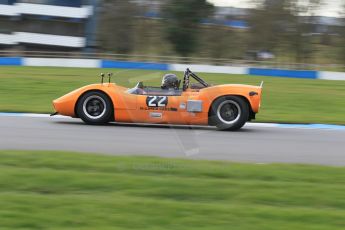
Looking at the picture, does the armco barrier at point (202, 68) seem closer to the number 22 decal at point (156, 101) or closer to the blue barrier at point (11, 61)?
the blue barrier at point (11, 61)

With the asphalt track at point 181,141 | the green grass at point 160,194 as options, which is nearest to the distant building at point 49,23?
the asphalt track at point 181,141

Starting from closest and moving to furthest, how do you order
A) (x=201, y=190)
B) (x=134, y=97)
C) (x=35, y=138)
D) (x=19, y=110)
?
(x=201, y=190)
(x=35, y=138)
(x=134, y=97)
(x=19, y=110)

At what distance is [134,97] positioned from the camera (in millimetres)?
10141

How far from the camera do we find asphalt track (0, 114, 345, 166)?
791 cm

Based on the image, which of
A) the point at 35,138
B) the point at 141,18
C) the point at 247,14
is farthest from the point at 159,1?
the point at 35,138

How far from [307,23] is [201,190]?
130ft

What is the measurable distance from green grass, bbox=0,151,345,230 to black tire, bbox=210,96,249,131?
3.21 meters

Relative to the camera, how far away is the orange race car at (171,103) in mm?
10070

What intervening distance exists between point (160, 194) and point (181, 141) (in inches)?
141

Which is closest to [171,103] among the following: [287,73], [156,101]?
[156,101]

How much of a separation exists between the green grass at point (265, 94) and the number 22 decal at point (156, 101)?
0.29 meters

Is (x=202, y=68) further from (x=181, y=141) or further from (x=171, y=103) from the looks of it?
A: (x=181, y=141)

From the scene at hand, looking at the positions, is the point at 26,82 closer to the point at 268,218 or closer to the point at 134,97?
the point at 134,97

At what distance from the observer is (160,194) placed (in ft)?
18.0
